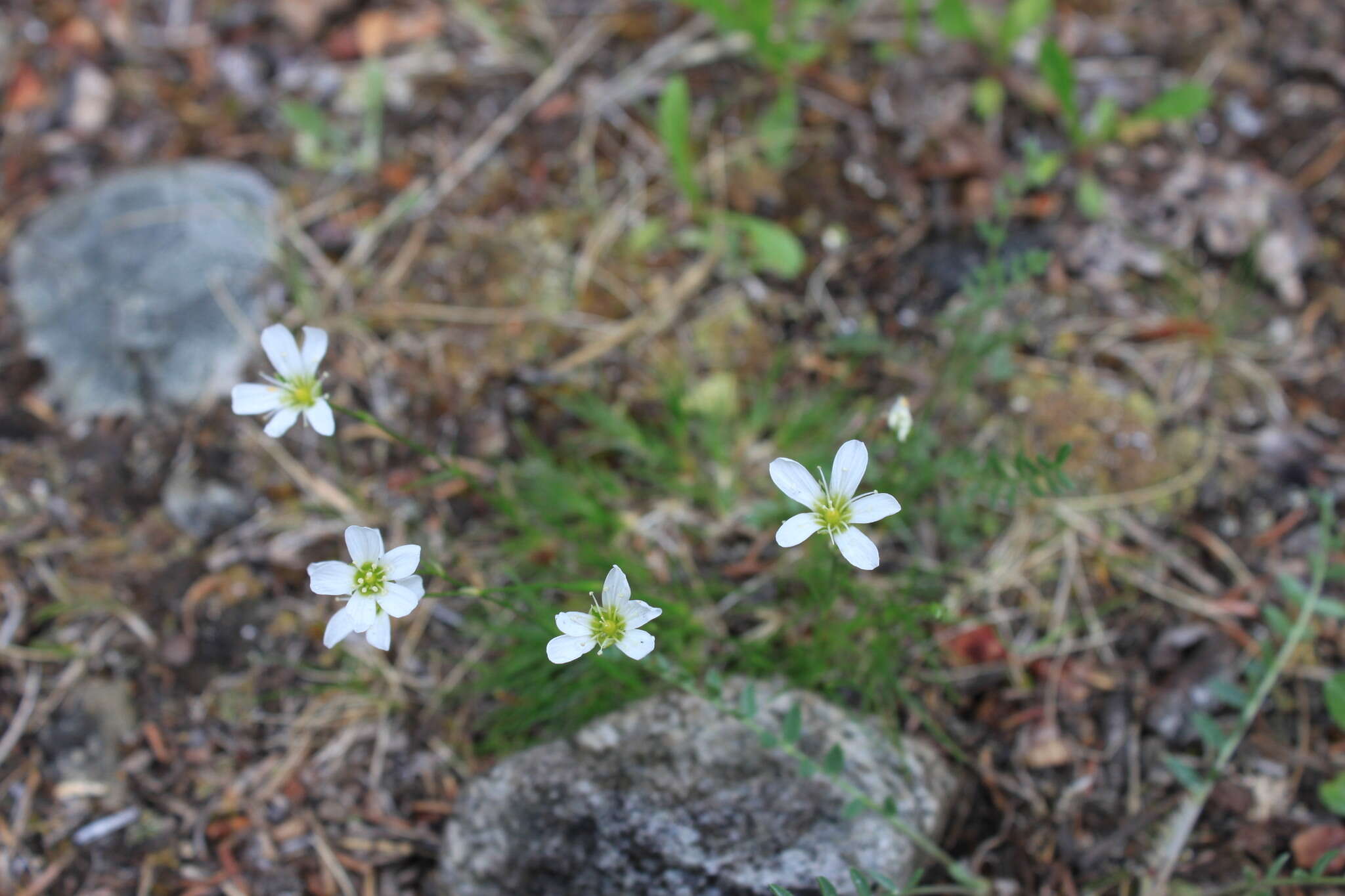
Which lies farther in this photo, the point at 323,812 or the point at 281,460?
the point at 281,460

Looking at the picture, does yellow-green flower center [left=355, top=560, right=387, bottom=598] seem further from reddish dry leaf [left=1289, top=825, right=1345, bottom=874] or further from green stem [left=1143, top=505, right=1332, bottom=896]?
reddish dry leaf [left=1289, top=825, right=1345, bottom=874]

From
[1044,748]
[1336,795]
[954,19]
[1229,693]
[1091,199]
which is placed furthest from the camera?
[954,19]

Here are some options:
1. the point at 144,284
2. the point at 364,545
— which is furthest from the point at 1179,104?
the point at 144,284

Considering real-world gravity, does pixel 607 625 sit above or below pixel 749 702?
above

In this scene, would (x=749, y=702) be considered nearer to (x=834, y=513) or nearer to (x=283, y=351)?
(x=834, y=513)

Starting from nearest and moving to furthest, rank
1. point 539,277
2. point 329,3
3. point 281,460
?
1. point 281,460
2. point 539,277
3. point 329,3

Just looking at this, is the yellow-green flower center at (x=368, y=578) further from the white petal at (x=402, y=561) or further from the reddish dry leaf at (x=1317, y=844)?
the reddish dry leaf at (x=1317, y=844)

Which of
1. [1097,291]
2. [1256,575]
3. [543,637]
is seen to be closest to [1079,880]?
[1256,575]

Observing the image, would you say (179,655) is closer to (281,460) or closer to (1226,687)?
(281,460)
